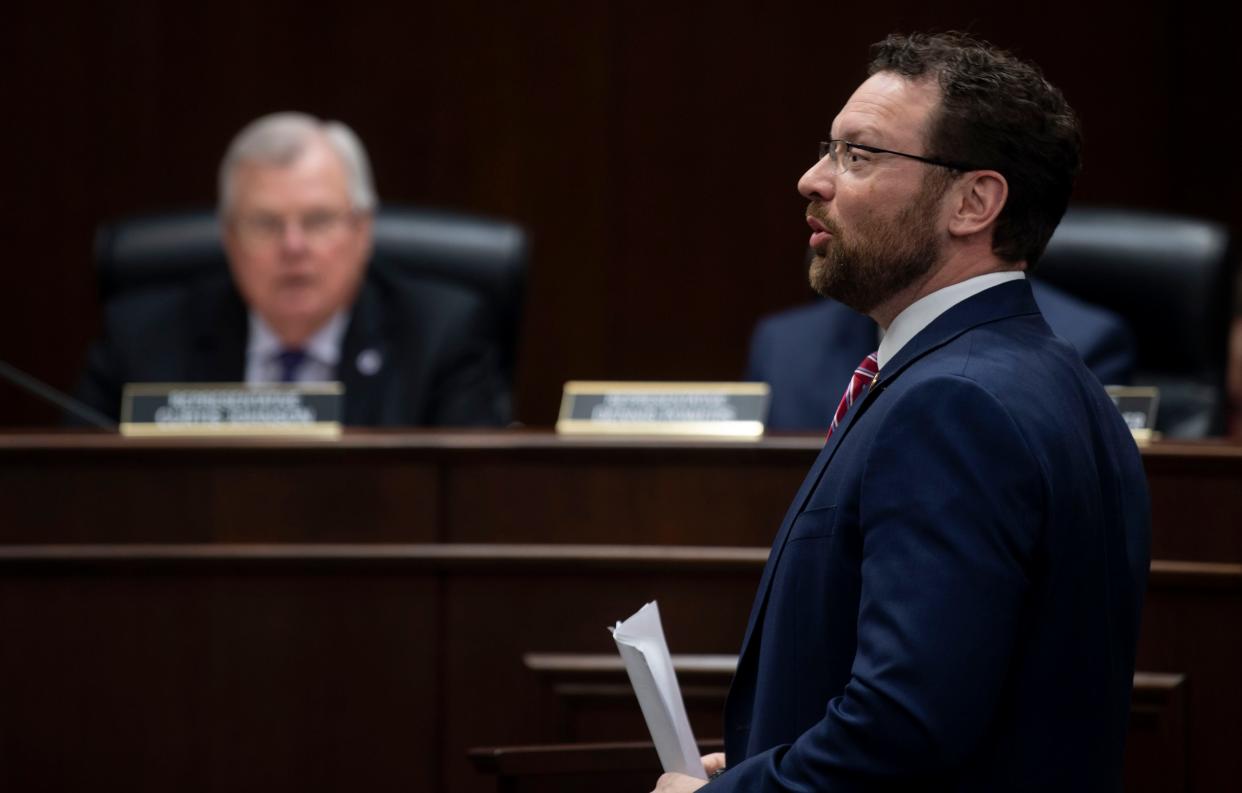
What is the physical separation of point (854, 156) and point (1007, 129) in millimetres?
128

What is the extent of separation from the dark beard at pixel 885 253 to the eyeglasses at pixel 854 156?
22 mm

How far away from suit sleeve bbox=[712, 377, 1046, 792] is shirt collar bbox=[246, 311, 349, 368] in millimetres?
2103

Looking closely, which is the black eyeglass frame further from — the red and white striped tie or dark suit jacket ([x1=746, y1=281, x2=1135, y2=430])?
dark suit jacket ([x1=746, y1=281, x2=1135, y2=430])

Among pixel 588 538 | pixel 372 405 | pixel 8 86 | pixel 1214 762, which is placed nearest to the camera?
pixel 1214 762

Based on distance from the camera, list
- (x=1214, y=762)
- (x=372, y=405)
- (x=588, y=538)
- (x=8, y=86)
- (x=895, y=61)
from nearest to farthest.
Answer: (x=895, y=61) < (x=1214, y=762) < (x=588, y=538) < (x=372, y=405) < (x=8, y=86)

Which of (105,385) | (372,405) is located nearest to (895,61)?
(372,405)

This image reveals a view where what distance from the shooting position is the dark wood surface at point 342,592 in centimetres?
216

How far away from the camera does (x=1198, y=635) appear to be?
2.04 metres

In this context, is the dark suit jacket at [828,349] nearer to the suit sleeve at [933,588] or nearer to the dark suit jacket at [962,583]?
the dark suit jacket at [962,583]

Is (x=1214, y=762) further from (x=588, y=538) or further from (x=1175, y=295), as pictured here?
(x=1175, y=295)

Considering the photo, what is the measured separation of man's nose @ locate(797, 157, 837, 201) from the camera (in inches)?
55.7

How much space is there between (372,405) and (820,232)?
177 cm

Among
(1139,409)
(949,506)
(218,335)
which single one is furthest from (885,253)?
(218,335)

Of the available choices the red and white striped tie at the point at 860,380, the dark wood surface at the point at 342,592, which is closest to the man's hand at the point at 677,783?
the red and white striped tie at the point at 860,380
